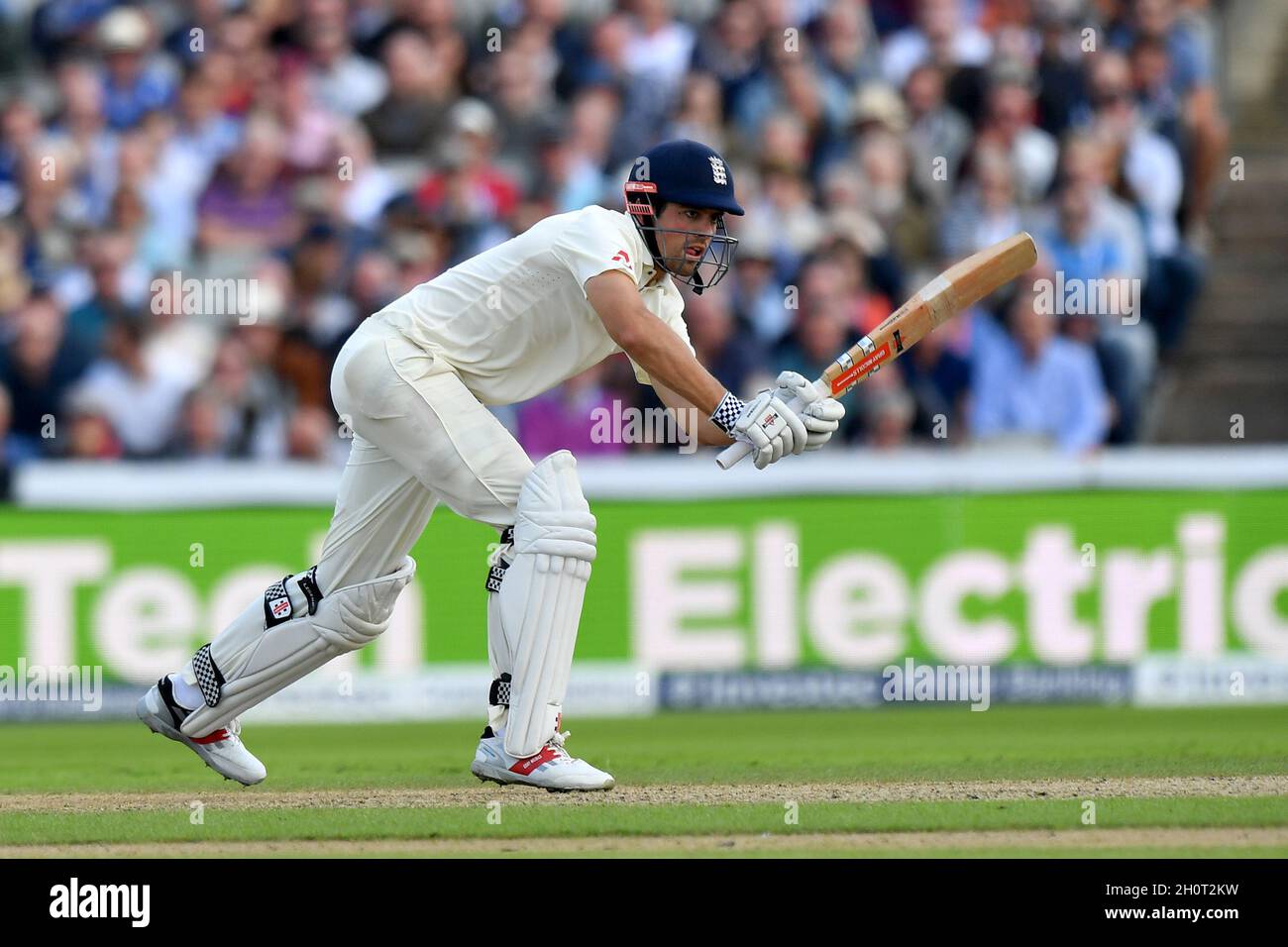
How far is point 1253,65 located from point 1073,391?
3.37m

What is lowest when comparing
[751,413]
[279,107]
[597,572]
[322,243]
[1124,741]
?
[1124,741]

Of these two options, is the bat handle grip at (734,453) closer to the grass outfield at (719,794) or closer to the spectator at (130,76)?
the grass outfield at (719,794)

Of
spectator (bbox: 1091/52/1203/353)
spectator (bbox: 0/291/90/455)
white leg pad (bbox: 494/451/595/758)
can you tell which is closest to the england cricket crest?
white leg pad (bbox: 494/451/595/758)

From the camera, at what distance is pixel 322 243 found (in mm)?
11234

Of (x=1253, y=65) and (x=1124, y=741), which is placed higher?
(x=1253, y=65)

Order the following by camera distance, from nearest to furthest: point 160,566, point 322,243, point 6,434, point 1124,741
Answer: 1. point 1124,741
2. point 160,566
3. point 6,434
4. point 322,243

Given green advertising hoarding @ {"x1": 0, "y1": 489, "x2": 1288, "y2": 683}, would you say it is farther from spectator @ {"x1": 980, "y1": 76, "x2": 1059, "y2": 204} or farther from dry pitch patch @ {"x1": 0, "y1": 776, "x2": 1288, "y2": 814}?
spectator @ {"x1": 980, "y1": 76, "x2": 1059, "y2": 204}

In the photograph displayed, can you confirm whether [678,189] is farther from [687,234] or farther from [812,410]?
[812,410]

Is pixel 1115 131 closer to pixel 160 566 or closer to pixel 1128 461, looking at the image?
pixel 1128 461

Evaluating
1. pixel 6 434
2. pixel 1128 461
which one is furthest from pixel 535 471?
pixel 6 434

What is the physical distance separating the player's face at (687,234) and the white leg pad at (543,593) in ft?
2.50

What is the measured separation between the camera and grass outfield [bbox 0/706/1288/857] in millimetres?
5344

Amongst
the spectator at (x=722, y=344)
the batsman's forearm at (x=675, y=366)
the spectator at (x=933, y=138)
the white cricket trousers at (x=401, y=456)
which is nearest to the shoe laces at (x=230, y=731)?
the white cricket trousers at (x=401, y=456)

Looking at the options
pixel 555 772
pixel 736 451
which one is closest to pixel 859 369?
pixel 736 451
